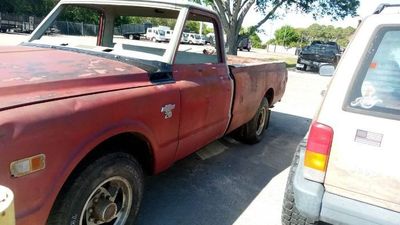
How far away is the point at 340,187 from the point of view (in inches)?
93.0

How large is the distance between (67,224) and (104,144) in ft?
1.84

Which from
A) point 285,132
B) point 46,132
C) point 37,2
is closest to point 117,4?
point 46,132

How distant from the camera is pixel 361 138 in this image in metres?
2.22

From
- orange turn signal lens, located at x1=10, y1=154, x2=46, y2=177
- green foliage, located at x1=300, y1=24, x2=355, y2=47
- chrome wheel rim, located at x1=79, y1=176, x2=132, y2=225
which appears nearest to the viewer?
orange turn signal lens, located at x1=10, y1=154, x2=46, y2=177

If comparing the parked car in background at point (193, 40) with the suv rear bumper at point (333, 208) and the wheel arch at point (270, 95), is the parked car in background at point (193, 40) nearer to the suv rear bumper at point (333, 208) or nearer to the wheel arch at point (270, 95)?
the wheel arch at point (270, 95)

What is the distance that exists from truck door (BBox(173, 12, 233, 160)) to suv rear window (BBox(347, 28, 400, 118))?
1.42 metres

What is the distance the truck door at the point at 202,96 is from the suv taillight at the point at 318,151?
1155 mm

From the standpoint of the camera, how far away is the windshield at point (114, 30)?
353 centimetres

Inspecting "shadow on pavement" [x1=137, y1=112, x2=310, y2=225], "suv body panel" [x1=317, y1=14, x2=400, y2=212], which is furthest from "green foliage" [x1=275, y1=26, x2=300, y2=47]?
"suv body panel" [x1=317, y1=14, x2=400, y2=212]

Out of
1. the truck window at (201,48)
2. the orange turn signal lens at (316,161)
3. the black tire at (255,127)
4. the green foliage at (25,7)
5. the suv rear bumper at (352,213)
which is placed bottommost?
the black tire at (255,127)

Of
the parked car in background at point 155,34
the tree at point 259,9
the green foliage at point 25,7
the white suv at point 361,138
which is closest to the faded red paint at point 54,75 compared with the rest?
the parked car in background at point 155,34

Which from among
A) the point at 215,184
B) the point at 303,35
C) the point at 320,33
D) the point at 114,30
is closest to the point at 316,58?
the point at 114,30

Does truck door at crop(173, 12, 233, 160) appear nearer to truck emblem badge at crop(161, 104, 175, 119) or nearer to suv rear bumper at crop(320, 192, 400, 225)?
truck emblem badge at crop(161, 104, 175, 119)

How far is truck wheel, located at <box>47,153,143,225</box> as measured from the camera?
219 centimetres
